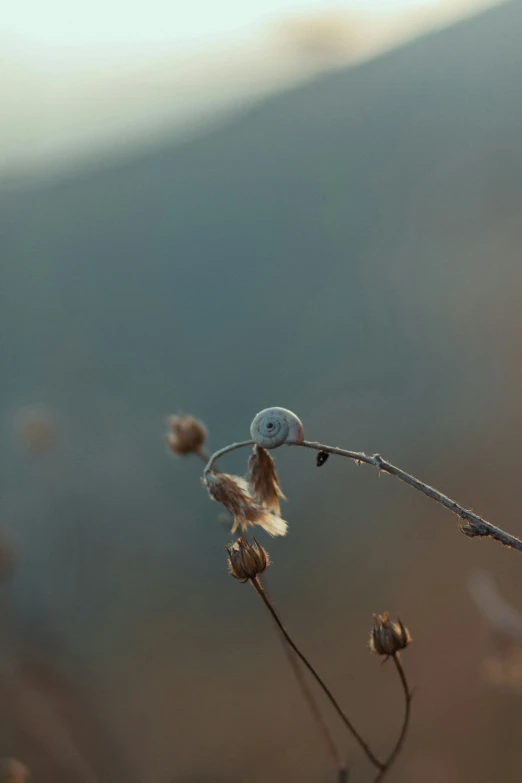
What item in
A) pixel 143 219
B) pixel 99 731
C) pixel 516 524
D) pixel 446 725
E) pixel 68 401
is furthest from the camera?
pixel 143 219

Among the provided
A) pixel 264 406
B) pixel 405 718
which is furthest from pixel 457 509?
pixel 264 406

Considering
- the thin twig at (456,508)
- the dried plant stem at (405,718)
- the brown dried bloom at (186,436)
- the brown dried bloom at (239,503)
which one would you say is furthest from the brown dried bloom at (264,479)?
the brown dried bloom at (186,436)

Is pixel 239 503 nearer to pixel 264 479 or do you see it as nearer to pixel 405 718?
pixel 264 479

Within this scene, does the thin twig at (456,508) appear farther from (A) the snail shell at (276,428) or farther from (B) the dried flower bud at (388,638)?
(B) the dried flower bud at (388,638)

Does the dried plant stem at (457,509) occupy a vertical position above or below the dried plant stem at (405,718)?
above

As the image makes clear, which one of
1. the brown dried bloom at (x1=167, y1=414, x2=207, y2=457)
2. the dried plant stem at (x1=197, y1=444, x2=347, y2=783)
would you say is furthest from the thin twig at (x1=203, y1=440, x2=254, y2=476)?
the brown dried bloom at (x1=167, y1=414, x2=207, y2=457)

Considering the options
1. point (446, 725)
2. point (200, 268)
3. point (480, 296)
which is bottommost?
point (446, 725)

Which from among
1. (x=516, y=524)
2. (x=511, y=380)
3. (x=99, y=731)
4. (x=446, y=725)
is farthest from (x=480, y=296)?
(x=99, y=731)

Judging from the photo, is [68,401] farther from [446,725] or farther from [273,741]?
[446,725]
